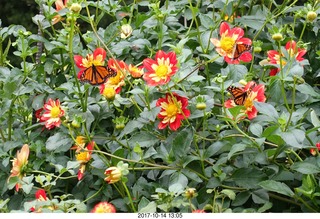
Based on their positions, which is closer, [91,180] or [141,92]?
[141,92]

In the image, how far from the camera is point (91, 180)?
1365 mm

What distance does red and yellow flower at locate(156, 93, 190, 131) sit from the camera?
49.3 inches

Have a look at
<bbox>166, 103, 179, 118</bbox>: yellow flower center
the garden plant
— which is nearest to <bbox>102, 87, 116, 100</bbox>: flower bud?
the garden plant

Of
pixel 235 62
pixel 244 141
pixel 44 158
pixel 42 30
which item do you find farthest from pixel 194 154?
pixel 42 30

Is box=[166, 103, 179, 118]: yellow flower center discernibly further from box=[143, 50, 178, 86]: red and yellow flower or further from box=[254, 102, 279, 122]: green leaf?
box=[254, 102, 279, 122]: green leaf

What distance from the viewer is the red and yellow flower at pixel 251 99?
1.25 meters

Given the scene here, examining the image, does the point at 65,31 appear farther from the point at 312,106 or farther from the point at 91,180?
the point at 312,106

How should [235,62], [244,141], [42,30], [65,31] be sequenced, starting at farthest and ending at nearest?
1. [42,30]
2. [65,31]
3. [235,62]
4. [244,141]

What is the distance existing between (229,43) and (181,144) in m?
0.26

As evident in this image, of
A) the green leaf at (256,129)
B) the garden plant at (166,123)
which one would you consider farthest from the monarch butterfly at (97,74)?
the green leaf at (256,129)

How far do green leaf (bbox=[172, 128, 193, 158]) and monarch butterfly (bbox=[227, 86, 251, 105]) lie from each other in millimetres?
121

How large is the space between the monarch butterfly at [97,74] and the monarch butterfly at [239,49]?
0.82 feet

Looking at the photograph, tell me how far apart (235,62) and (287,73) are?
0.15 meters

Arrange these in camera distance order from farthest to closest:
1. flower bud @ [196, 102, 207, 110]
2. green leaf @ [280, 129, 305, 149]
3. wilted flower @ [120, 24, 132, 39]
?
wilted flower @ [120, 24, 132, 39]
flower bud @ [196, 102, 207, 110]
green leaf @ [280, 129, 305, 149]
